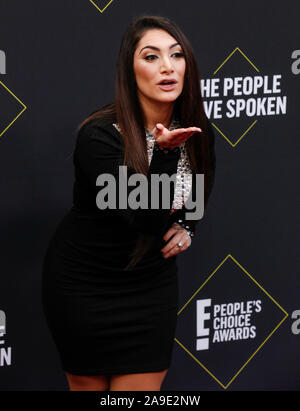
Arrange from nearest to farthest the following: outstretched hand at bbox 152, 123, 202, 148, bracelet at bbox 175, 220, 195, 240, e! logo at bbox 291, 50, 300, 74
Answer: outstretched hand at bbox 152, 123, 202, 148
bracelet at bbox 175, 220, 195, 240
e! logo at bbox 291, 50, 300, 74

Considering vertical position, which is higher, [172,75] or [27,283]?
[172,75]

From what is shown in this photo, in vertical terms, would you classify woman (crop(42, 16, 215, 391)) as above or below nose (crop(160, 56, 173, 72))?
below

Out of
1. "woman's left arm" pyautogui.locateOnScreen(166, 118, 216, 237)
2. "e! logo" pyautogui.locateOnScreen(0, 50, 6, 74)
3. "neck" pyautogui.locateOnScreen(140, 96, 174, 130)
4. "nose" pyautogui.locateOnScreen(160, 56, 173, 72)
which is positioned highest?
"e! logo" pyautogui.locateOnScreen(0, 50, 6, 74)

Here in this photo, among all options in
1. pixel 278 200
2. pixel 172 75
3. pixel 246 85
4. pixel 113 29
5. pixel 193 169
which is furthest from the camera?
pixel 278 200

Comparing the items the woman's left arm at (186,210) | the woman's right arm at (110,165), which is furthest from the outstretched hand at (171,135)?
the woman's left arm at (186,210)

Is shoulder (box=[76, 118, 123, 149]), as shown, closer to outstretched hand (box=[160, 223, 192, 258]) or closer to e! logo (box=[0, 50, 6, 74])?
outstretched hand (box=[160, 223, 192, 258])

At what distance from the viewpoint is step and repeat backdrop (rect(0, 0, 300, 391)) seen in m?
2.33

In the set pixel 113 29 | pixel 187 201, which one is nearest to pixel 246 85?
pixel 113 29

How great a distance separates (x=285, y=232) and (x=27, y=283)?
3.35 ft

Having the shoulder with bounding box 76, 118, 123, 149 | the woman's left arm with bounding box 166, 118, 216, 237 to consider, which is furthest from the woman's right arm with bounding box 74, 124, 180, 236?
the woman's left arm with bounding box 166, 118, 216, 237

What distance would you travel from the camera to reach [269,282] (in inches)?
112

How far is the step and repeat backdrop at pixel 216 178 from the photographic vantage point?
91.7 inches

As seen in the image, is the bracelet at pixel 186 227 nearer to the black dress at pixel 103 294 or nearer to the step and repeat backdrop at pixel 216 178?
the black dress at pixel 103 294

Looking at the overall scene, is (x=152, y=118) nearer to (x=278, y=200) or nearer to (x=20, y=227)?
(x=20, y=227)
